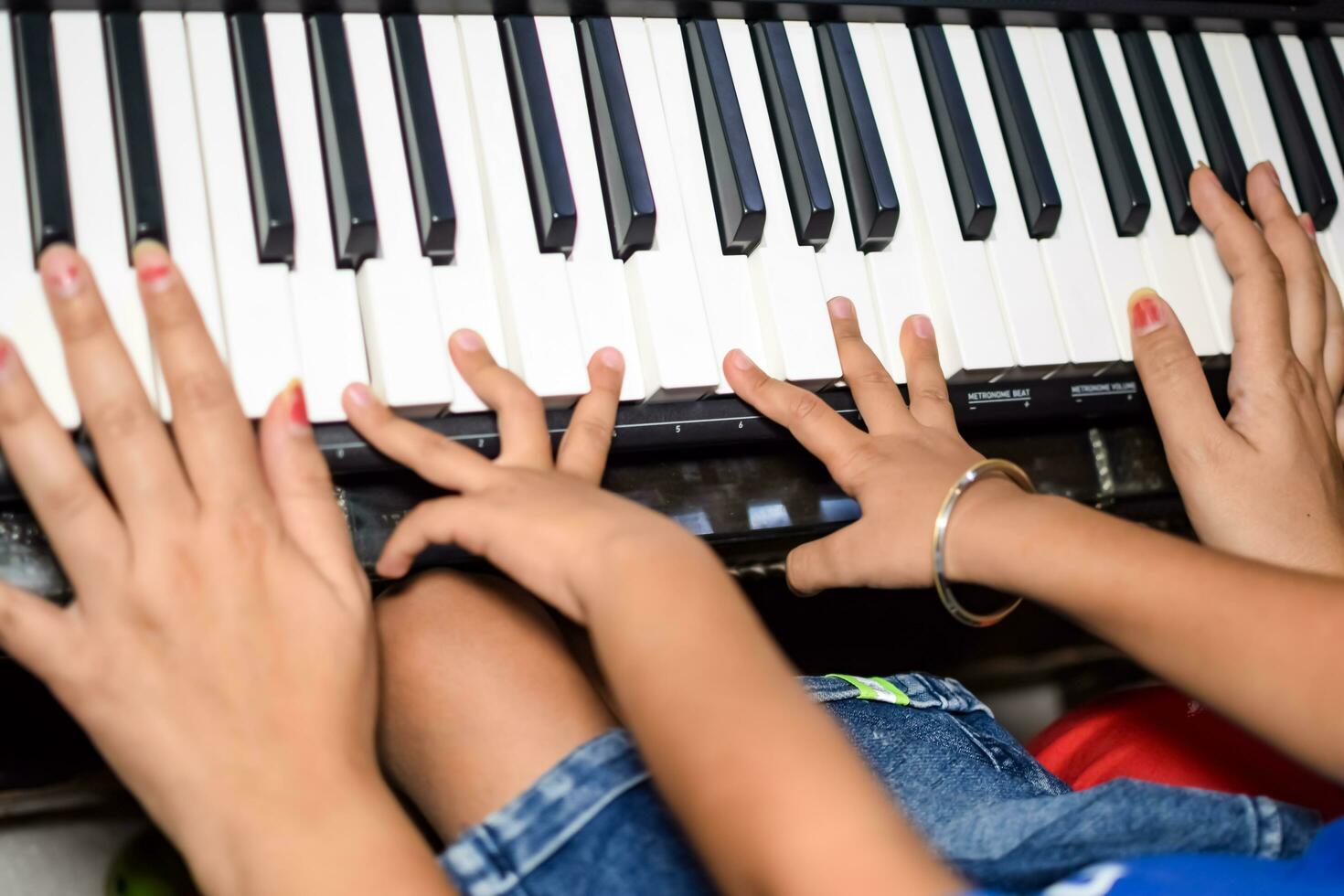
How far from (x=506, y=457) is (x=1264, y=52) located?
832 millimetres

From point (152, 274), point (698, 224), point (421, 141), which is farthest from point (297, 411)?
point (698, 224)

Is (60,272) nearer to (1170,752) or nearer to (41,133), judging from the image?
(41,133)

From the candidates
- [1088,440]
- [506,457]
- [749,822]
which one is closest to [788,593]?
[1088,440]

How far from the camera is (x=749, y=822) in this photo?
57 centimetres

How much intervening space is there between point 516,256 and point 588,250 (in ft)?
0.18

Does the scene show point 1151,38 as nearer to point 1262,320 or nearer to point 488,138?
point 1262,320

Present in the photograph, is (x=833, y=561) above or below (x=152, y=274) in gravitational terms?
below

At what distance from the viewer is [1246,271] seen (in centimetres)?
97

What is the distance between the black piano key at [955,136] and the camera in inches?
36.8

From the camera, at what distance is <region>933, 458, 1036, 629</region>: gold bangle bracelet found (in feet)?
2.64

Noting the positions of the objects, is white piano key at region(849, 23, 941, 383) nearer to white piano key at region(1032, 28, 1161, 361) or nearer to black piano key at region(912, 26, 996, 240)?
black piano key at region(912, 26, 996, 240)

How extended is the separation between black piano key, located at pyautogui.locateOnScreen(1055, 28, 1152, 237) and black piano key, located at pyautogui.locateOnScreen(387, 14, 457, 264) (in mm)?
544

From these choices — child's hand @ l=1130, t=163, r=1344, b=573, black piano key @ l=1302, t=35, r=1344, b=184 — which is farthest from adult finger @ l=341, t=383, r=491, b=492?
black piano key @ l=1302, t=35, r=1344, b=184

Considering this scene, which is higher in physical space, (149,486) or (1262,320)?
(149,486)
